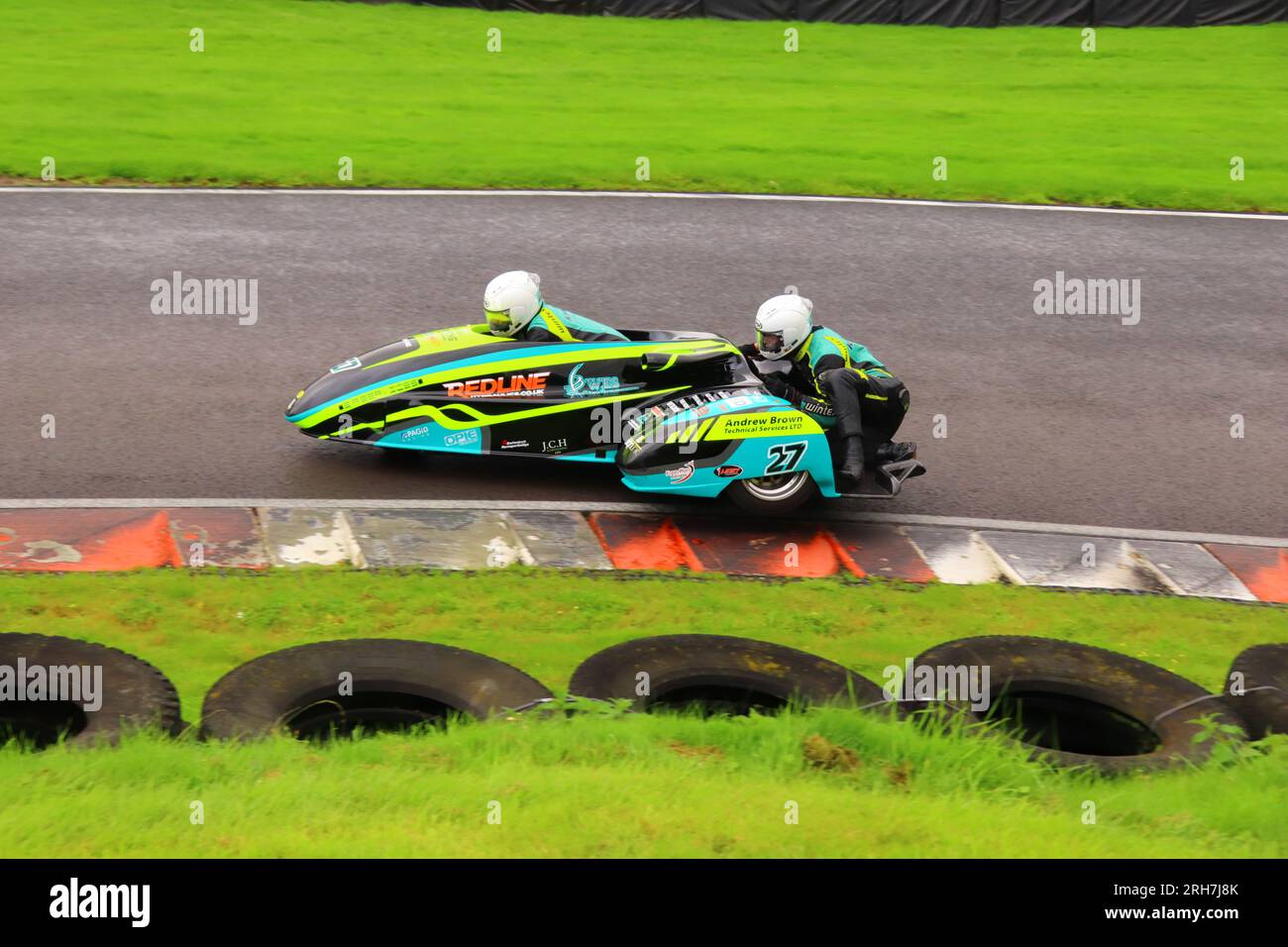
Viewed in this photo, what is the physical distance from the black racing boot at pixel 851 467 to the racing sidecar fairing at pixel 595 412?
0.11 metres

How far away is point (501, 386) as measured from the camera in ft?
31.6

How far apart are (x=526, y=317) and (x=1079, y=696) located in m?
4.54

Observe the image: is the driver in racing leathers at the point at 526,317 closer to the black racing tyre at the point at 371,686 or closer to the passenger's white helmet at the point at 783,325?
the passenger's white helmet at the point at 783,325

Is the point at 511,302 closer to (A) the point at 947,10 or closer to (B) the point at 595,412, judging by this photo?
(B) the point at 595,412

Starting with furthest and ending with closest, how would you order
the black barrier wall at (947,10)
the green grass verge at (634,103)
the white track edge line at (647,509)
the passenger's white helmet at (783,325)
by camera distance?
the black barrier wall at (947,10) < the green grass verge at (634,103) < the passenger's white helmet at (783,325) < the white track edge line at (647,509)

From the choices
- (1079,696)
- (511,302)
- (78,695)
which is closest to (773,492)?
(511,302)

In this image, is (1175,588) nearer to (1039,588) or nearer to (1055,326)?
(1039,588)

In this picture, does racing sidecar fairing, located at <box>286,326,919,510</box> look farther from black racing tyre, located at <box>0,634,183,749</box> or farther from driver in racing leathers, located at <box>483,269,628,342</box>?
black racing tyre, located at <box>0,634,183,749</box>

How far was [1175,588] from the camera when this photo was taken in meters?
8.94

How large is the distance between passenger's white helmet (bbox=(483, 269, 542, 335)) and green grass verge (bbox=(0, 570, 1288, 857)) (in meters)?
2.68

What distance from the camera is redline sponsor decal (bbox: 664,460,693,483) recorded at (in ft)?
30.5

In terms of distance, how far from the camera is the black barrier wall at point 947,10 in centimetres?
2728

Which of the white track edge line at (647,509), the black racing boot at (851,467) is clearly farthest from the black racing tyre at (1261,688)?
the black racing boot at (851,467)

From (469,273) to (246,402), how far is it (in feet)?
11.1
